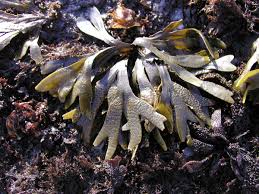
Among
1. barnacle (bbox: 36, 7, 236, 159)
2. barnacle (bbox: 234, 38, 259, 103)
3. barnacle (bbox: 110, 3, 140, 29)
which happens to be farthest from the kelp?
barnacle (bbox: 234, 38, 259, 103)

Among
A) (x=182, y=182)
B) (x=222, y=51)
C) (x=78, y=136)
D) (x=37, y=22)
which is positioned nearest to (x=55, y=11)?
(x=37, y=22)

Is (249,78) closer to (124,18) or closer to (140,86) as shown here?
(140,86)

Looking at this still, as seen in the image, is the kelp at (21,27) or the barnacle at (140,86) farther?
the kelp at (21,27)

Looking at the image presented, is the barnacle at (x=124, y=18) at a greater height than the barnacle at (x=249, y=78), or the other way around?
the barnacle at (x=124, y=18)

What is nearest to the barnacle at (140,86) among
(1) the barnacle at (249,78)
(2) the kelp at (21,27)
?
(1) the barnacle at (249,78)

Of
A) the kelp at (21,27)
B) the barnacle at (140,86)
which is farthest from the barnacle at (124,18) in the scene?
the kelp at (21,27)

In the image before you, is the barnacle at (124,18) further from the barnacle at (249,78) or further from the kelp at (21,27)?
the barnacle at (249,78)

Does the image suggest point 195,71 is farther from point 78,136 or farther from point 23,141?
point 23,141
